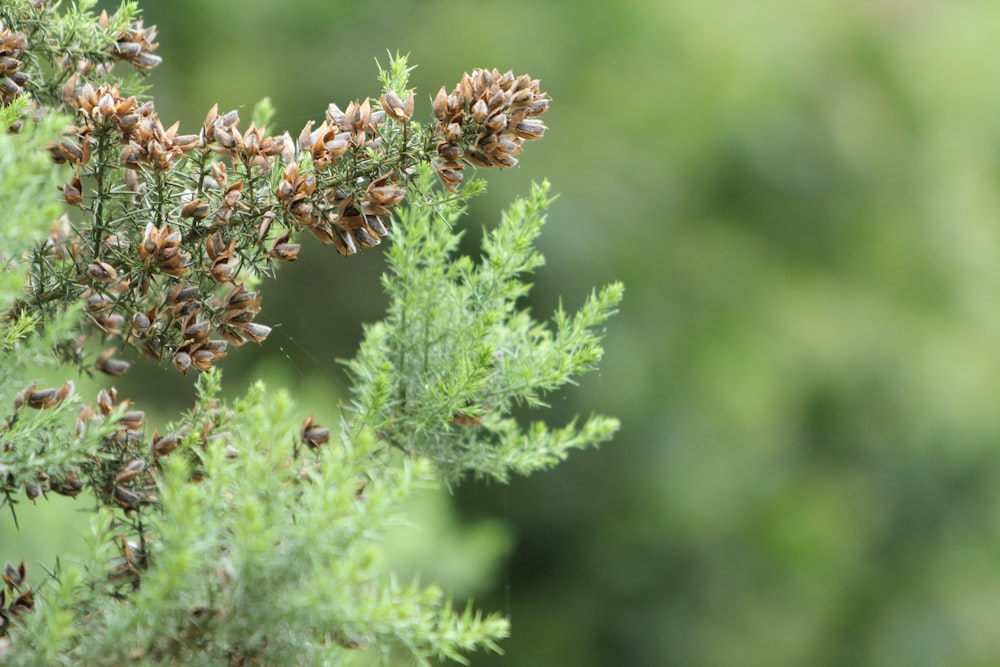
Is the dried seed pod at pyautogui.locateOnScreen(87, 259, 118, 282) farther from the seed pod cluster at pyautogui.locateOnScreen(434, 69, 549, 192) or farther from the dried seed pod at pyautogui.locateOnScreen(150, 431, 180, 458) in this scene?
the seed pod cluster at pyautogui.locateOnScreen(434, 69, 549, 192)

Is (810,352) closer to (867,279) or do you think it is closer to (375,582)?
(867,279)

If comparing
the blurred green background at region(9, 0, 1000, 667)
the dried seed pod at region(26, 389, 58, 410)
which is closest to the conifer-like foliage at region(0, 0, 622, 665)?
the dried seed pod at region(26, 389, 58, 410)

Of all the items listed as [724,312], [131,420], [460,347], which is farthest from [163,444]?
[724,312]

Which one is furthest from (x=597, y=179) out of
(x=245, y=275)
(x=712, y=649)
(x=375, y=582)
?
(x=375, y=582)

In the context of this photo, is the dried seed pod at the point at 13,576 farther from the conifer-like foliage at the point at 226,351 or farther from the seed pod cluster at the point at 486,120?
the seed pod cluster at the point at 486,120

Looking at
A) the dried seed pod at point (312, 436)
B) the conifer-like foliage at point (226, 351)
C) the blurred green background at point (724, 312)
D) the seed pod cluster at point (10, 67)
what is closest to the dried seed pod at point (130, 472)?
the conifer-like foliage at point (226, 351)

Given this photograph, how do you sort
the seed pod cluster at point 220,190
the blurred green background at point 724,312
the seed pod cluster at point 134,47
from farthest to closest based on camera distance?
the blurred green background at point 724,312
the seed pod cluster at point 134,47
the seed pod cluster at point 220,190
